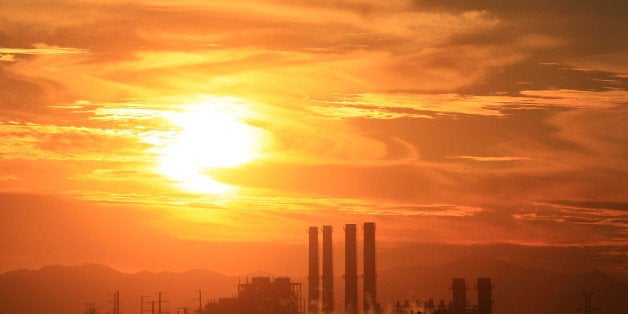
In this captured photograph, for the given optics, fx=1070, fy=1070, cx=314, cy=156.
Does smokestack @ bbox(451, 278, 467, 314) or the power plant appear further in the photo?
the power plant

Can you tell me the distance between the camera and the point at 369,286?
117 m

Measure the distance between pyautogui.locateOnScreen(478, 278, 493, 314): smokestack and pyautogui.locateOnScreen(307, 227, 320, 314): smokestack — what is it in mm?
25246

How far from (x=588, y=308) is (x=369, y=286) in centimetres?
2699

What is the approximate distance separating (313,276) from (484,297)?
31.2m

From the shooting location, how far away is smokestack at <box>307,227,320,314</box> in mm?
122188

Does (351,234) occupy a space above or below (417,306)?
above

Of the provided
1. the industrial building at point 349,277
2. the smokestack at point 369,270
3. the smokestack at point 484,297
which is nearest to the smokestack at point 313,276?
the industrial building at point 349,277

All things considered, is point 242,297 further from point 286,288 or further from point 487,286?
point 487,286

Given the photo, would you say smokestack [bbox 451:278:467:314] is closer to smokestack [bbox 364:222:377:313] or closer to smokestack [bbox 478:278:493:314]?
smokestack [bbox 478:278:493:314]

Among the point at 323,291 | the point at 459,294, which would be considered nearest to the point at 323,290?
the point at 323,291

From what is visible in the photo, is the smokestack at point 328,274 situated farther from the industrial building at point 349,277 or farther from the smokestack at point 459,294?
the smokestack at point 459,294

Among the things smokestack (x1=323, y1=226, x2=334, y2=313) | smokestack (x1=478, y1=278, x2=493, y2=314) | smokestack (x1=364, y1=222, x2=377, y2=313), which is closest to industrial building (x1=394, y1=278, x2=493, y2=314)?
smokestack (x1=478, y1=278, x2=493, y2=314)

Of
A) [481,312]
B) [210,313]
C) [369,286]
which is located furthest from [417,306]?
[210,313]

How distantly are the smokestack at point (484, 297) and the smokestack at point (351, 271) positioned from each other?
20338mm
